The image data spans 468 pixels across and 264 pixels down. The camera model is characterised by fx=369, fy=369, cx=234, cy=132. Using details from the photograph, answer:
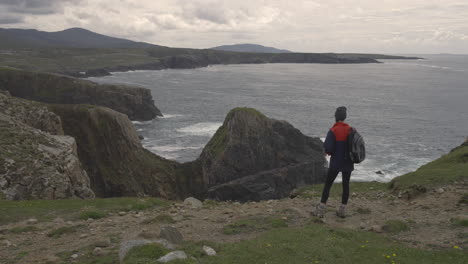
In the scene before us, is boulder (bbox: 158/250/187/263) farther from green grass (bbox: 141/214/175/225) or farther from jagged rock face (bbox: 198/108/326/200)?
jagged rock face (bbox: 198/108/326/200)

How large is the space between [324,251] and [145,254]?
5001mm

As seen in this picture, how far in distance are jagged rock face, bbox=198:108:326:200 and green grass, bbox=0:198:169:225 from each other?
2553cm

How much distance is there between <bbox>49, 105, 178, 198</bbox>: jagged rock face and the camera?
40312 millimetres

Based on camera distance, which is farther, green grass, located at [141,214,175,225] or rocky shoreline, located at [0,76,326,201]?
rocky shoreline, located at [0,76,326,201]

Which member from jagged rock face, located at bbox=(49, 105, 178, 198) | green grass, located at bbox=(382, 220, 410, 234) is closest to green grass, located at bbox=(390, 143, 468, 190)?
green grass, located at bbox=(382, 220, 410, 234)

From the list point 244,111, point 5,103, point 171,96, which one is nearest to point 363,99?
point 171,96

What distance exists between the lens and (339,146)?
13523 mm

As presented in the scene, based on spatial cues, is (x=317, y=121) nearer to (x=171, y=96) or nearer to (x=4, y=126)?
(x=171, y=96)

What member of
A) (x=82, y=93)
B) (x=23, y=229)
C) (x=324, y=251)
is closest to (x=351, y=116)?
(x=82, y=93)

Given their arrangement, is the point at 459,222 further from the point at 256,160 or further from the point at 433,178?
the point at 256,160

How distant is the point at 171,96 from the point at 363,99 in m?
65.6

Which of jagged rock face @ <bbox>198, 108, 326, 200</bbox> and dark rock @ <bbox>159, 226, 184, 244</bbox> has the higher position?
dark rock @ <bbox>159, 226, 184, 244</bbox>

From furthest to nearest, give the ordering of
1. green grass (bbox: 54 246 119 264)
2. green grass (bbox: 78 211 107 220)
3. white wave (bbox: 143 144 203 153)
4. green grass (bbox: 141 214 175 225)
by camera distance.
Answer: white wave (bbox: 143 144 203 153), green grass (bbox: 78 211 107 220), green grass (bbox: 141 214 175 225), green grass (bbox: 54 246 119 264)

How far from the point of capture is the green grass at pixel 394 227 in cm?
1312
